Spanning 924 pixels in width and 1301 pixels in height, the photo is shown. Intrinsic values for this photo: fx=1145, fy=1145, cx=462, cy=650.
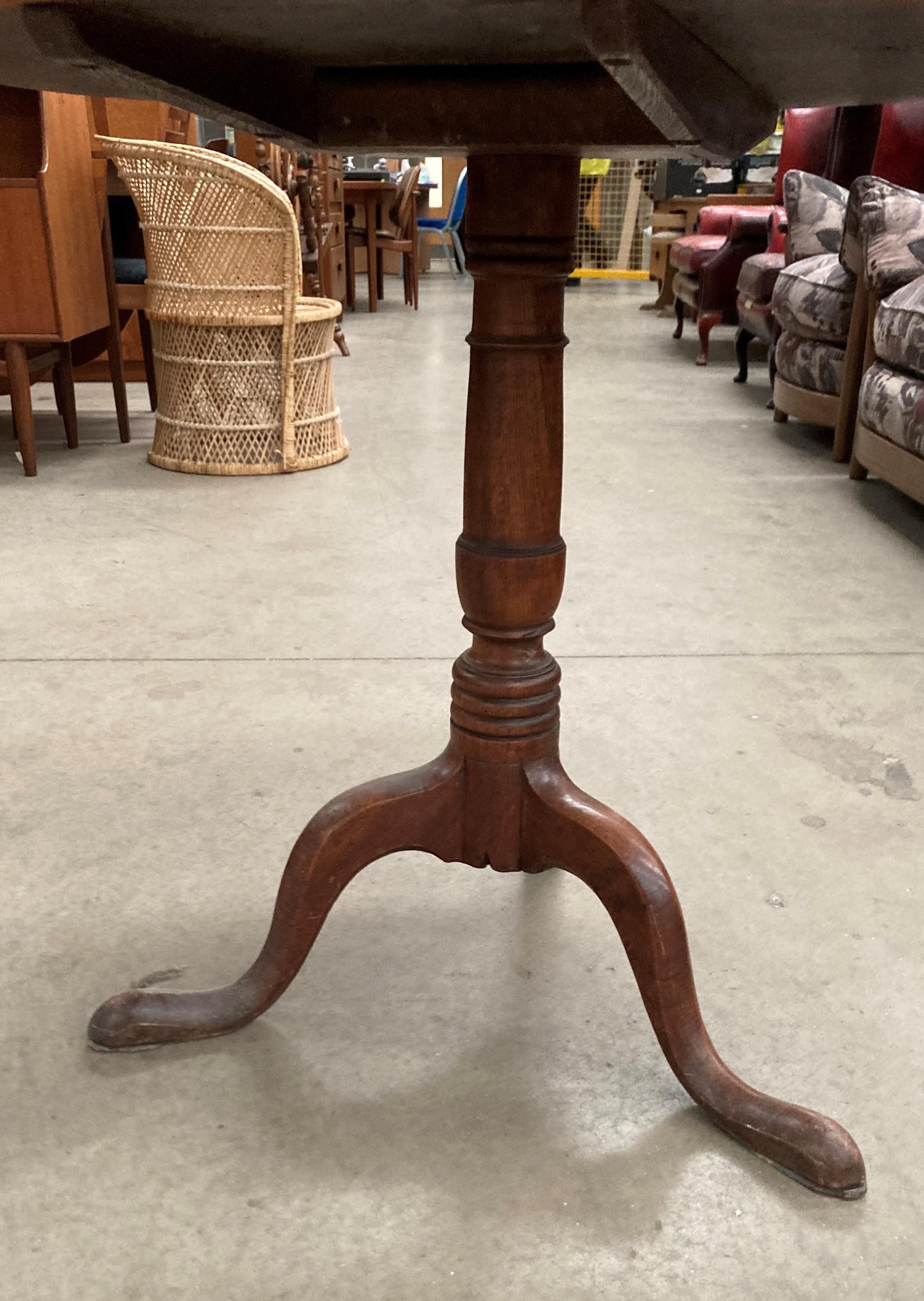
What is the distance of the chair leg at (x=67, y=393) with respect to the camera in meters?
2.83

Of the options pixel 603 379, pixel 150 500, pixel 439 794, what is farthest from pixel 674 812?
pixel 603 379

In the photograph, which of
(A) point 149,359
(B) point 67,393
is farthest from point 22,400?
(A) point 149,359

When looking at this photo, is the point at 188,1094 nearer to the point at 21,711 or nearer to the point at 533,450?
the point at 533,450

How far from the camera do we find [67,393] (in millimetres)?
2918

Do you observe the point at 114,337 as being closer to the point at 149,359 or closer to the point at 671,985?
the point at 149,359

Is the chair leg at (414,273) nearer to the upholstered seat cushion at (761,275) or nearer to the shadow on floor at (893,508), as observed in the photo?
the upholstered seat cushion at (761,275)

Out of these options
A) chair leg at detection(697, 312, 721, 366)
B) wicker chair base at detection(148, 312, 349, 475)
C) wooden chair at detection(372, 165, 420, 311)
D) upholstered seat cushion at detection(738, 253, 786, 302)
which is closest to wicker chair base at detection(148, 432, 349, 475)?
wicker chair base at detection(148, 312, 349, 475)

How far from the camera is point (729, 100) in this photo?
0.70 m

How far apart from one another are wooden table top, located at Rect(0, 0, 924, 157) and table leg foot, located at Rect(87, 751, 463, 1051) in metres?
0.48

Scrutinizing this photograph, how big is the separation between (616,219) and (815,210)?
5.98m

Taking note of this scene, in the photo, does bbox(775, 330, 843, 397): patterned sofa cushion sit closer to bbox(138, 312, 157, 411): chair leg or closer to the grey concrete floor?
the grey concrete floor

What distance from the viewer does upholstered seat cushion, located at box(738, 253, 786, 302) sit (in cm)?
374

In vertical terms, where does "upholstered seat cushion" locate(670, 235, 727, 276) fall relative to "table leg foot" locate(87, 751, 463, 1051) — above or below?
above

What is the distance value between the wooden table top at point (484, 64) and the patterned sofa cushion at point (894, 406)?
58.8 inches
